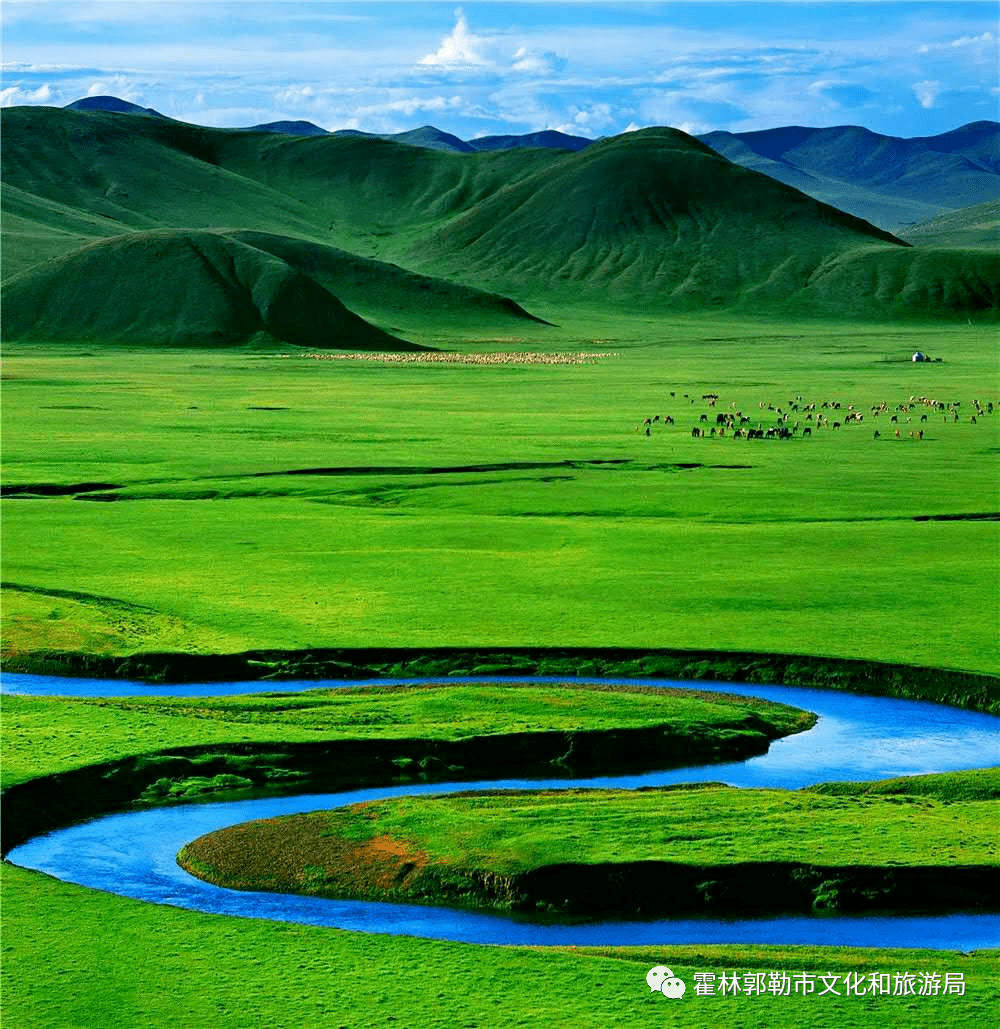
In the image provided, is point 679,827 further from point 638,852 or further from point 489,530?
point 489,530

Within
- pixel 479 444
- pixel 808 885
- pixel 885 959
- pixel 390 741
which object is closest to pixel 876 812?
pixel 808 885

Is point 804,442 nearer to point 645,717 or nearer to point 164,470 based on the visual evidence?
point 164,470

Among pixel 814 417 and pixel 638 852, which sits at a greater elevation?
pixel 814 417

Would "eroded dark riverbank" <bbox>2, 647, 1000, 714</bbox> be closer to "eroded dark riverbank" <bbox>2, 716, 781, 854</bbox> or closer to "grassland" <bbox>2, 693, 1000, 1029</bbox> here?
"eroded dark riverbank" <bbox>2, 716, 781, 854</bbox>

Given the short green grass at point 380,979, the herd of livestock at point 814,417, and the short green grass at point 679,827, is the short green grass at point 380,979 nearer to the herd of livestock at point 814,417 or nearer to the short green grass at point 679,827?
the short green grass at point 679,827

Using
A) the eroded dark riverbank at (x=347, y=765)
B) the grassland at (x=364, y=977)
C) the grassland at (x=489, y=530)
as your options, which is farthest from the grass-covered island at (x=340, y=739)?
the grassland at (x=364, y=977)

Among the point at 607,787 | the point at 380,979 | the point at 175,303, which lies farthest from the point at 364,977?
the point at 175,303

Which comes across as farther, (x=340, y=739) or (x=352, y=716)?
(x=352, y=716)

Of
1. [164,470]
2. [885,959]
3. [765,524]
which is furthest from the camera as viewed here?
[164,470]
